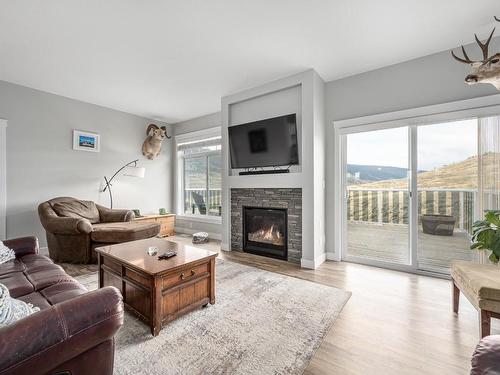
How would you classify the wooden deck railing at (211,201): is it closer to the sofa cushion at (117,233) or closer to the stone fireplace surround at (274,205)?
the stone fireplace surround at (274,205)

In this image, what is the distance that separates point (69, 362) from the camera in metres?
0.92

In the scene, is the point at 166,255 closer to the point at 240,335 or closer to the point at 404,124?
the point at 240,335

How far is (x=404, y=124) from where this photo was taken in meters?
3.07

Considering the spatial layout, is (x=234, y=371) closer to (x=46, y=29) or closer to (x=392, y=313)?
(x=392, y=313)

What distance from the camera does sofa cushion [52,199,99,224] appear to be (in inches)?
144

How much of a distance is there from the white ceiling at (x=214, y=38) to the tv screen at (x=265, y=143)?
2.22 feet

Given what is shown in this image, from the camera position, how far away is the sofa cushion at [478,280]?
1.49 meters

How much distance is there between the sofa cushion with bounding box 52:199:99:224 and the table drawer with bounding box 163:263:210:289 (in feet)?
9.17

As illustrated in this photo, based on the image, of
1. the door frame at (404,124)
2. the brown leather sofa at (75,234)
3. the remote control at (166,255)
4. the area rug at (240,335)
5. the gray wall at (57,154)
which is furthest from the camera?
the gray wall at (57,154)

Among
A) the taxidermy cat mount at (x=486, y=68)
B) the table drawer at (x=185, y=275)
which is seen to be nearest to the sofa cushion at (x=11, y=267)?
the table drawer at (x=185, y=275)

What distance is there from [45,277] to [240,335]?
1.48m

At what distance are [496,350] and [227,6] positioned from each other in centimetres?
279

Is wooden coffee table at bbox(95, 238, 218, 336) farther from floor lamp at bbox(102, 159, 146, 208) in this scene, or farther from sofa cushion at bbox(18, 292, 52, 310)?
floor lamp at bbox(102, 159, 146, 208)

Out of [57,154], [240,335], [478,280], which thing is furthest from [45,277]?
[57,154]
